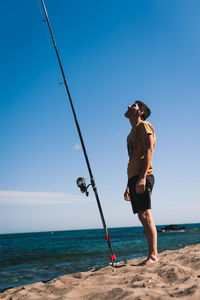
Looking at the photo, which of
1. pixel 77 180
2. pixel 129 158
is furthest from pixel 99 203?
pixel 129 158

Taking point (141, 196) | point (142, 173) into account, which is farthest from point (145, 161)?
point (141, 196)

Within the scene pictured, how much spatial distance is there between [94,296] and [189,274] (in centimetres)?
96

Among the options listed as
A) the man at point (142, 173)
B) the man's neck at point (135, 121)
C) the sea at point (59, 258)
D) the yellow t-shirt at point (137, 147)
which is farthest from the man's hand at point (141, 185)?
the sea at point (59, 258)

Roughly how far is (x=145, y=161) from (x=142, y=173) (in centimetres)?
17

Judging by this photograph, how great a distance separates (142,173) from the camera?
3154 mm

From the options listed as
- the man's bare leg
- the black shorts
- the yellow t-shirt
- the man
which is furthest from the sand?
the yellow t-shirt

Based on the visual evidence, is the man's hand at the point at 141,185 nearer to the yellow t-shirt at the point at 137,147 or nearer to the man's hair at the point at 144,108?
the yellow t-shirt at the point at 137,147

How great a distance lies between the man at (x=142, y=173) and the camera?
10.3 ft

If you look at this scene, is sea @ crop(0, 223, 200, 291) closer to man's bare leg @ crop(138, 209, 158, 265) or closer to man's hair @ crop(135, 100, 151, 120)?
man's bare leg @ crop(138, 209, 158, 265)

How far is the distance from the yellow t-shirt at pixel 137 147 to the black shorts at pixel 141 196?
0.28 feet

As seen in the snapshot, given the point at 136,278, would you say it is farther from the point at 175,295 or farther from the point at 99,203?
the point at 99,203

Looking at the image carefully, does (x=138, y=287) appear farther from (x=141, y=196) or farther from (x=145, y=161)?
(x=145, y=161)

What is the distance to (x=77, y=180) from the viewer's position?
4.42 meters

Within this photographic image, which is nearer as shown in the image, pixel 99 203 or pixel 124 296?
pixel 124 296
